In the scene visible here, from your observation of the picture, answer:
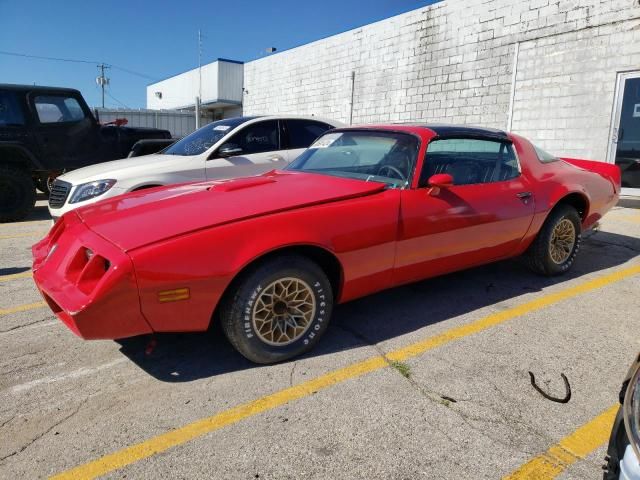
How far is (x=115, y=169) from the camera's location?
5.59 m

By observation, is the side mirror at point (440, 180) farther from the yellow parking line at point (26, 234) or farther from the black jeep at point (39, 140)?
the black jeep at point (39, 140)

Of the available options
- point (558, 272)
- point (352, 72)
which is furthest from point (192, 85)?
point (558, 272)

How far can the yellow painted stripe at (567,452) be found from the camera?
2012mm

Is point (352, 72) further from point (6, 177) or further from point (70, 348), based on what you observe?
point (70, 348)

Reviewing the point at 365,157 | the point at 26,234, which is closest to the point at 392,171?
the point at 365,157

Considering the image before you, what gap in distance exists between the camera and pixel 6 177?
747 cm

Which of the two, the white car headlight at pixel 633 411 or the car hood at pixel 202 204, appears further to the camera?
the car hood at pixel 202 204

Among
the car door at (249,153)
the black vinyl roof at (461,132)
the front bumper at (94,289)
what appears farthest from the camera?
the car door at (249,153)

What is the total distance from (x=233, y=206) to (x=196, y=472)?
1451 millimetres

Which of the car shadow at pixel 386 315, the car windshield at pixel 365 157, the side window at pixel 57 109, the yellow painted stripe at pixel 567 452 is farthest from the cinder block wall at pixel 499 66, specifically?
the yellow painted stripe at pixel 567 452

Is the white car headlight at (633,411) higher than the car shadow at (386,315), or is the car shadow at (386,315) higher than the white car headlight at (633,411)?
the white car headlight at (633,411)

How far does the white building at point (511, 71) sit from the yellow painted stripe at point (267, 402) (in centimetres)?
664

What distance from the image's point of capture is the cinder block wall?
348 inches

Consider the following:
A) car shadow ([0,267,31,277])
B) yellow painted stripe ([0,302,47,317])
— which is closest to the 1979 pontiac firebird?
yellow painted stripe ([0,302,47,317])
